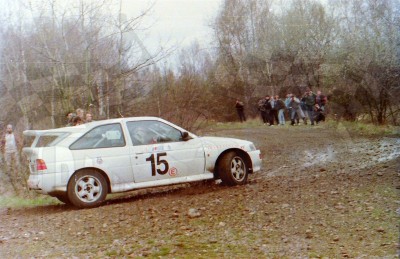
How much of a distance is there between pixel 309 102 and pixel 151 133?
7.63 metres

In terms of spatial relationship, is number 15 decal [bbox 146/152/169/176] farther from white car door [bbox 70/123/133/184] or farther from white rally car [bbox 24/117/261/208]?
white car door [bbox 70/123/133/184]

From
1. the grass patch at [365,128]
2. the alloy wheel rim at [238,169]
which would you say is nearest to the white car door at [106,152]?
the alloy wheel rim at [238,169]

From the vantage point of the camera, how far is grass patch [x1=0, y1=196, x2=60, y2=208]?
698 cm

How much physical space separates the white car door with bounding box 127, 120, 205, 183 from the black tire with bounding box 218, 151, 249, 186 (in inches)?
11.9

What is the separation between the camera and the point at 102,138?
20.6 ft

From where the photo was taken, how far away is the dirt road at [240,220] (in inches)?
139

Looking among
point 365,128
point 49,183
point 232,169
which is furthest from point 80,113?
point 365,128

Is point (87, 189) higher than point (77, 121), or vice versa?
point (77, 121)

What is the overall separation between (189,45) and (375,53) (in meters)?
A: 6.69

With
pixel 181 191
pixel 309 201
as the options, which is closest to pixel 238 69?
pixel 181 191

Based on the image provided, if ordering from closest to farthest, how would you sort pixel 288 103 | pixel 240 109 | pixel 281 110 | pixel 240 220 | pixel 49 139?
pixel 240 220 → pixel 49 139 → pixel 240 109 → pixel 281 110 → pixel 288 103

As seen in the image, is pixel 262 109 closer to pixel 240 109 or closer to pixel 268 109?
pixel 268 109

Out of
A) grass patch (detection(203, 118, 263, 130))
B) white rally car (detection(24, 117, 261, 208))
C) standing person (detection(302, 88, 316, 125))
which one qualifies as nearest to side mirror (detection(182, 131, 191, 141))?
white rally car (detection(24, 117, 261, 208))

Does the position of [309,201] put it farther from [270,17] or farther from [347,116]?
[347,116]
